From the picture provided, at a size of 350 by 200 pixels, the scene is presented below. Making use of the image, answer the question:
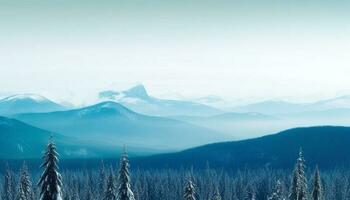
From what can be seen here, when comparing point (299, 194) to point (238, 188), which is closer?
point (299, 194)

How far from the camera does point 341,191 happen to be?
175 metres

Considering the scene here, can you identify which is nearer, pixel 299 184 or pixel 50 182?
pixel 50 182

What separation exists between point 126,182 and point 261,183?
153499mm

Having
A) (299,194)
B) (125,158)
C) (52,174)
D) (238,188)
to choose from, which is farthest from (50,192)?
(238,188)

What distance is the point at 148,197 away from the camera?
612ft

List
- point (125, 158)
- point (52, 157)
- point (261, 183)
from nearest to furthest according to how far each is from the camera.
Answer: point (52, 157) → point (125, 158) → point (261, 183)

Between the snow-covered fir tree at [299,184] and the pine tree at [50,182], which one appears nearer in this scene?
the pine tree at [50,182]

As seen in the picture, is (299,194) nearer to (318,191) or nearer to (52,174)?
(318,191)

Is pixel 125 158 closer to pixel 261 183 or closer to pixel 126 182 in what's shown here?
pixel 126 182

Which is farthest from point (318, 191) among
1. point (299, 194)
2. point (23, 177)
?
point (23, 177)

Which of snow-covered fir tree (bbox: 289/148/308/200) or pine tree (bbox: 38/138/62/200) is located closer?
pine tree (bbox: 38/138/62/200)

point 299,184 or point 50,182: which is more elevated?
point 50,182

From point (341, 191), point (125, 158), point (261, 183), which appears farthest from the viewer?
point (261, 183)

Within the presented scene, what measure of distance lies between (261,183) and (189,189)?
148 metres
